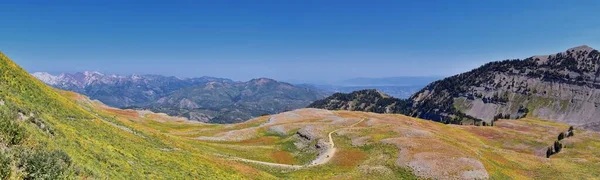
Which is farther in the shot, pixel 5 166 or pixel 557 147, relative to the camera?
pixel 557 147

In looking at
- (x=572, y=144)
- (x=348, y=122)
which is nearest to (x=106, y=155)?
(x=348, y=122)

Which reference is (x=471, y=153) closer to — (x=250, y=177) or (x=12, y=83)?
(x=250, y=177)

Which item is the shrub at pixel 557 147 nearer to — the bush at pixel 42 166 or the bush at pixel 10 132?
the bush at pixel 42 166

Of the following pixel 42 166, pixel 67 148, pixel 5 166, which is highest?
pixel 5 166

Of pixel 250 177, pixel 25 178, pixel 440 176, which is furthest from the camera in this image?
pixel 440 176

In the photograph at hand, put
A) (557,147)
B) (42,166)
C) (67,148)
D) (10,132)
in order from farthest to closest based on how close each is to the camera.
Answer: (557,147)
(67,148)
(10,132)
(42,166)

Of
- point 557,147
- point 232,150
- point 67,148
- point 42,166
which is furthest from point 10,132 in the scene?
point 557,147

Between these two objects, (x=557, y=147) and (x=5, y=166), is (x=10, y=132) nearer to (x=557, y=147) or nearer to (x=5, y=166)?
(x=5, y=166)
